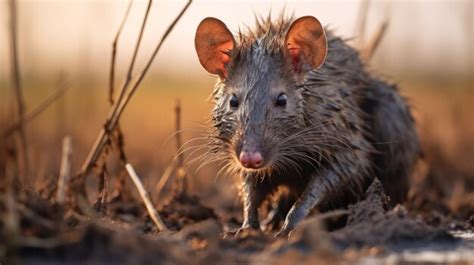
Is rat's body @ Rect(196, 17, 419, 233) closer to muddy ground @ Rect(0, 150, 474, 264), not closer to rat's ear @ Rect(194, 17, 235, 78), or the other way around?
rat's ear @ Rect(194, 17, 235, 78)

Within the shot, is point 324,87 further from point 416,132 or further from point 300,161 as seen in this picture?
point 416,132

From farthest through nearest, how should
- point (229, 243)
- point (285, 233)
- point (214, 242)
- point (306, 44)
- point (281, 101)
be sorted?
point (306, 44)
point (281, 101)
point (285, 233)
point (229, 243)
point (214, 242)

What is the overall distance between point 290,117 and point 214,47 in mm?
819

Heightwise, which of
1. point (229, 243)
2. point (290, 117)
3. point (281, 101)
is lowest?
point (229, 243)

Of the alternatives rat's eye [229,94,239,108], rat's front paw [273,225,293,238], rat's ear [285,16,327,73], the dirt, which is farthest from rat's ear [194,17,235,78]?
the dirt

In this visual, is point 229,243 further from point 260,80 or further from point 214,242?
point 260,80

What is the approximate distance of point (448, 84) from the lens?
21.1 m

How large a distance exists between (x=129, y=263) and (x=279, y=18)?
3.62m

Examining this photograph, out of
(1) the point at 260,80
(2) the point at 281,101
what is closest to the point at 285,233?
(2) the point at 281,101

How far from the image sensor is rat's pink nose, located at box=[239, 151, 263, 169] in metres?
6.28

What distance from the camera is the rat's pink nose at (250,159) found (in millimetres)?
6281

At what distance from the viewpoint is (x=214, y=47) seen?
283 inches

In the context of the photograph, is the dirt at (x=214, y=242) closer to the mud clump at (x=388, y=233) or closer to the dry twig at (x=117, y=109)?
the mud clump at (x=388, y=233)

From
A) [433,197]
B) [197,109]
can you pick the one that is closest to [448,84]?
[197,109]
